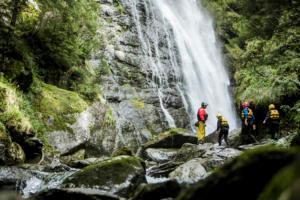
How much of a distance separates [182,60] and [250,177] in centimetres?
2581

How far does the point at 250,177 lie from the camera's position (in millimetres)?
4066

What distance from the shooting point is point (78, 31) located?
68.5 ft

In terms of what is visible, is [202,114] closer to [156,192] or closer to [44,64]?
[44,64]

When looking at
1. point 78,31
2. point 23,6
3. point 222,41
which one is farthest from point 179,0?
point 23,6

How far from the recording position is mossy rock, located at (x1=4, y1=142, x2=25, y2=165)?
39.2 ft

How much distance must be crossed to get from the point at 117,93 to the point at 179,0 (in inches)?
652

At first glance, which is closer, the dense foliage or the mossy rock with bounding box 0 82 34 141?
the mossy rock with bounding box 0 82 34 141

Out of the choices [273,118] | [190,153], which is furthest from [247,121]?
[190,153]

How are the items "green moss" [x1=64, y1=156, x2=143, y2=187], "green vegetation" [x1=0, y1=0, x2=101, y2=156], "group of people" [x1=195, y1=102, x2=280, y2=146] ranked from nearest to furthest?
1. "green moss" [x1=64, y1=156, x2=143, y2=187]
2. "green vegetation" [x1=0, y1=0, x2=101, y2=156]
3. "group of people" [x1=195, y1=102, x2=280, y2=146]

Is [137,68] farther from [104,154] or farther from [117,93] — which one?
[104,154]

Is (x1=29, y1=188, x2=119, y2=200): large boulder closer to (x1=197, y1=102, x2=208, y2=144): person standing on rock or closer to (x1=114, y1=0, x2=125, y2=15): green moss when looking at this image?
(x1=197, y1=102, x2=208, y2=144): person standing on rock

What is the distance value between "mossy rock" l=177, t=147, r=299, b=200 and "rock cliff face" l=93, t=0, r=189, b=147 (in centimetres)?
1583

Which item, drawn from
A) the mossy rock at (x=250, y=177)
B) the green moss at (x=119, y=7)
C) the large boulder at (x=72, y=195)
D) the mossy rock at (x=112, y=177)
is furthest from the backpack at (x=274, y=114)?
the green moss at (x=119, y=7)

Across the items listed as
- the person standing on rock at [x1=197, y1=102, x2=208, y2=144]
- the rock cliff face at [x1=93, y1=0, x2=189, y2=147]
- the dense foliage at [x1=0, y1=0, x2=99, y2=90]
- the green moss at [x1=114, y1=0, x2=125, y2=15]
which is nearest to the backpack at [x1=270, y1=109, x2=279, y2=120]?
the person standing on rock at [x1=197, y1=102, x2=208, y2=144]
